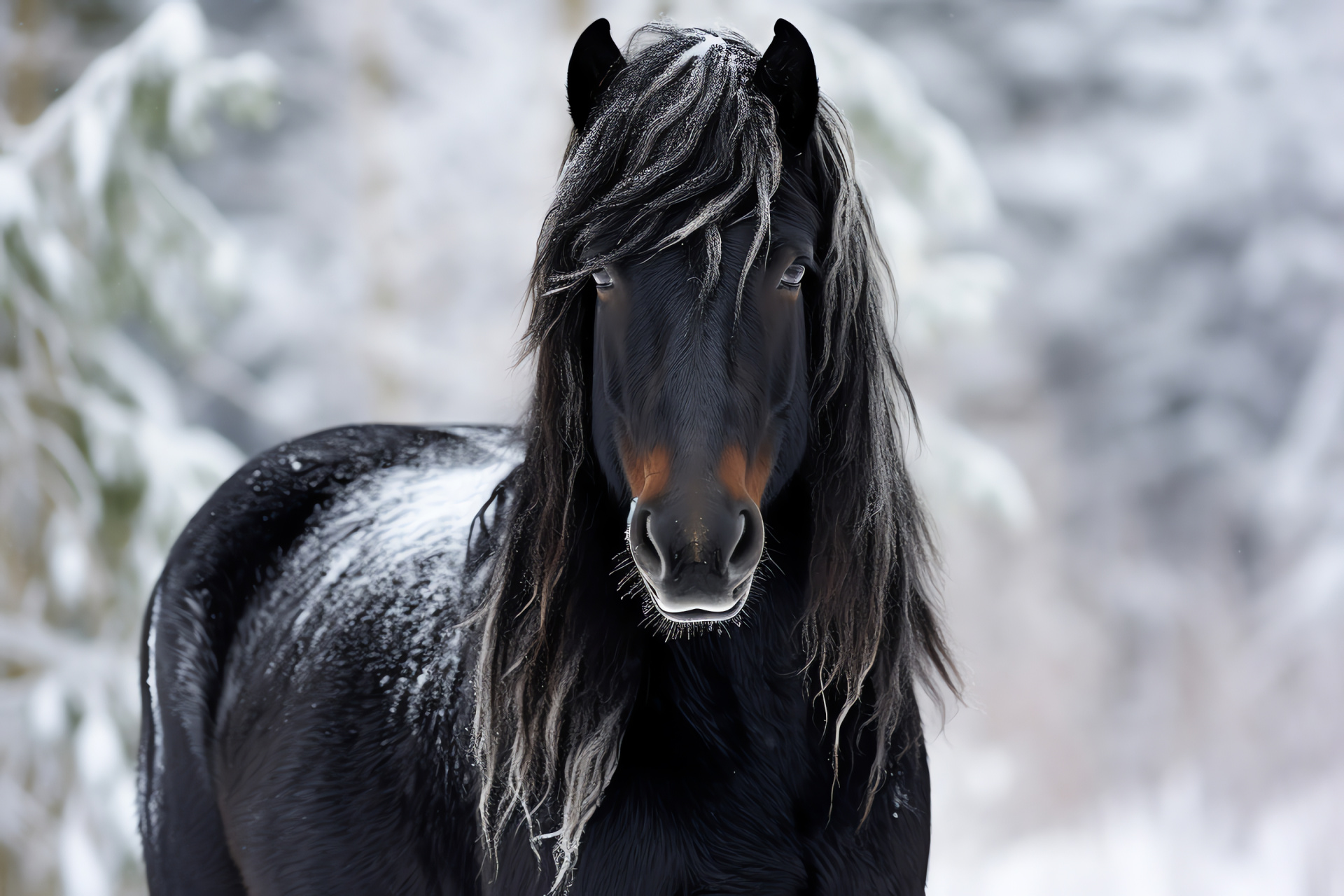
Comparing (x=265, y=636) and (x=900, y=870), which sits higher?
(x=265, y=636)

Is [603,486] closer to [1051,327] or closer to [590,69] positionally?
[590,69]

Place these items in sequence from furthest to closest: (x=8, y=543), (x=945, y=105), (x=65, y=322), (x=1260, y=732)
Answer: (x=945, y=105)
(x=1260, y=732)
(x=8, y=543)
(x=65, y=322)

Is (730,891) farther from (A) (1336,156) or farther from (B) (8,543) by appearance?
(A) (1336,156)

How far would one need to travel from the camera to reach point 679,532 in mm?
1461

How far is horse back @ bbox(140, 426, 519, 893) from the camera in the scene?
2156 millimetres

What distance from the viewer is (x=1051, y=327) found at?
44.1 feet

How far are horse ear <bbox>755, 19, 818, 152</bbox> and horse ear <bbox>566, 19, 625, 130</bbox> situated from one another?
→ 270mm

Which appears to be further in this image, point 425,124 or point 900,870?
point 425,124

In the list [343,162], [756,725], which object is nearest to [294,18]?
[343,162]

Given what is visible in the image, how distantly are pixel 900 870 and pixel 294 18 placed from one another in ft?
43.2

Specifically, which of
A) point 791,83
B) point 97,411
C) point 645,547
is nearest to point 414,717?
point 645,547

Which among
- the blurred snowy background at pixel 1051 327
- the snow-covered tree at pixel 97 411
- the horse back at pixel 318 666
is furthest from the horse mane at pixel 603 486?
the blurred snowy background at pixel 1051 327

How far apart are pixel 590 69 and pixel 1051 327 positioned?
12.6 meters

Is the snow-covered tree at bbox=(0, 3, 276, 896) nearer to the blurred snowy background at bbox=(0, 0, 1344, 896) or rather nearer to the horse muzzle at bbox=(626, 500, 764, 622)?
the blurred snowy background at bbox=(0, 0, 1344, 896)
